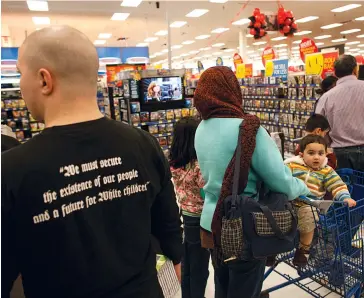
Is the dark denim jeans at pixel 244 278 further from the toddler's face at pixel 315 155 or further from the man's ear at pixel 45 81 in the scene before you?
the man's ear at pixel 45 81

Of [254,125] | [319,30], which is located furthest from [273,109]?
[319,30]

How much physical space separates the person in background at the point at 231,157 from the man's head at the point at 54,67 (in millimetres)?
827

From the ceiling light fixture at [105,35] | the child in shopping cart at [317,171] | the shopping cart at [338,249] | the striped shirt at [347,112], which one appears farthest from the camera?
the ceiling light fixture at [105,35]

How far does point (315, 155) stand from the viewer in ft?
7.75

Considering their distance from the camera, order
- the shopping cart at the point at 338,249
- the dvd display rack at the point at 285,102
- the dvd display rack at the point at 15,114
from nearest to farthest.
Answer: the shopping cart at the point at 338,249 → the dvd display rack at the point at 285,102 → the dvd display rack at the point at 15,114

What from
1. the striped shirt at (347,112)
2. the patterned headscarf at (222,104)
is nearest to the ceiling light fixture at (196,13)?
the striped shirt at (347,112)

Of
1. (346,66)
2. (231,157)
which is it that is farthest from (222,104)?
(346,66)

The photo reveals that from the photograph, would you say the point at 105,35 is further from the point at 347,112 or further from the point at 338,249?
the point at 338,249

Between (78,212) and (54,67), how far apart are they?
435 mm

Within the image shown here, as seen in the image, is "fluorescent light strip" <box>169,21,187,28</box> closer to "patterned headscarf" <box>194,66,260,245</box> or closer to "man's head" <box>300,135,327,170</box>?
"man's head" <box>300,135,327,170</box>

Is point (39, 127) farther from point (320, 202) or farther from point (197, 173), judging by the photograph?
point (320, 202)

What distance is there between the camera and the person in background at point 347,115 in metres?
3.38

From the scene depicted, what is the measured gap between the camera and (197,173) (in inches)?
92.4

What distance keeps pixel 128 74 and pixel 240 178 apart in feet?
16.5
